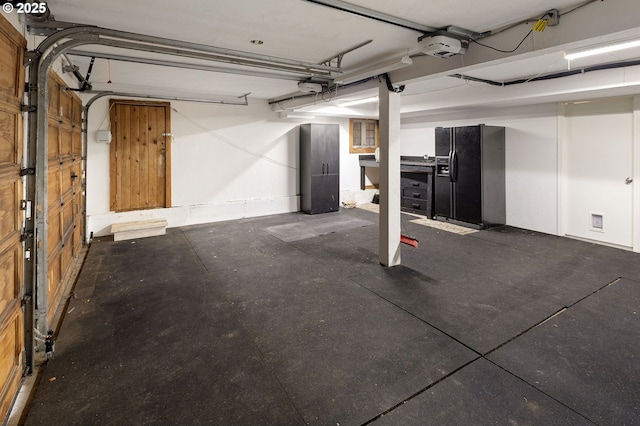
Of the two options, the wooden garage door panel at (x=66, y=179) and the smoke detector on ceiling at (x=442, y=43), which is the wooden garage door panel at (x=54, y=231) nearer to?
the wooden garage door panel at (x=66, y=179)

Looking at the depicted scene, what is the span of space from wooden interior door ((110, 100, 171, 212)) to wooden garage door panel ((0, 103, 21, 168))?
4095 millimetres

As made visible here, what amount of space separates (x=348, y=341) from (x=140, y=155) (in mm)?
5187

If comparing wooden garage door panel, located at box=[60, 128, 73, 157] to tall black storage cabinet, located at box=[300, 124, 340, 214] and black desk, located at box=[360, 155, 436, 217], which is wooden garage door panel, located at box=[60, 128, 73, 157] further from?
black desk, located at box=[360, 155, 436, 217]

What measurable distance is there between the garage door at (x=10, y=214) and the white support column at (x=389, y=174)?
3299 millimetres

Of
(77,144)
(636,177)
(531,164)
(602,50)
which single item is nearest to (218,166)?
(77,144)

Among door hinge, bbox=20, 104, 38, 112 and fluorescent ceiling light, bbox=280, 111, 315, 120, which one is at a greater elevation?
fluorescent ceiling light, bbox=280, 111, 315, 120

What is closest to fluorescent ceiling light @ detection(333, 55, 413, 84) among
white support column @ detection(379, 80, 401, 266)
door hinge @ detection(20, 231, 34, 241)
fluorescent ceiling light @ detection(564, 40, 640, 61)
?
white support column @ detection(379, 80, 401, 266)

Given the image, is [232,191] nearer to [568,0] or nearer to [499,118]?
[499,118]

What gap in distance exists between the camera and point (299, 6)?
244 centimetres

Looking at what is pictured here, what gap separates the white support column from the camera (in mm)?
4086

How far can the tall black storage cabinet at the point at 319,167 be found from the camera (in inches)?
292

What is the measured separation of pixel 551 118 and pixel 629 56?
1882mm

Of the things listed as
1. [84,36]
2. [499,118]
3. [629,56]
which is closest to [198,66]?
[84,36]

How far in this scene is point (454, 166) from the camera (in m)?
6.39
